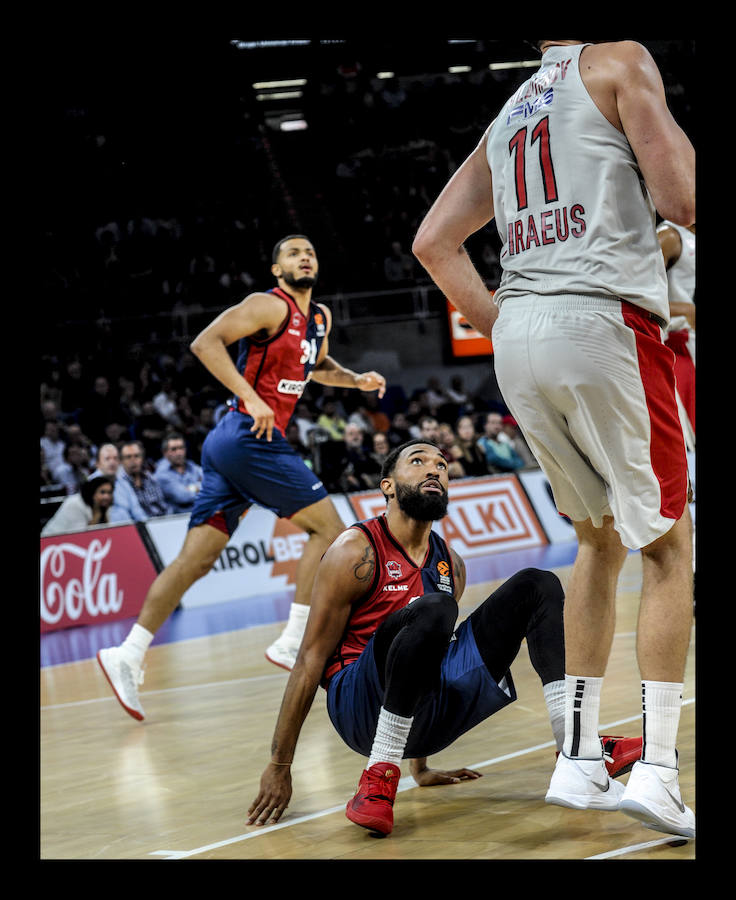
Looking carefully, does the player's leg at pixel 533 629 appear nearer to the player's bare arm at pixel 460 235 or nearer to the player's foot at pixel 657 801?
the player's foot at pixel 657 801

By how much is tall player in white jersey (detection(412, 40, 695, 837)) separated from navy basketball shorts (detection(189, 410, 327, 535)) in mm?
2788

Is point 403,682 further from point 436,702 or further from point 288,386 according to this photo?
point 288,386

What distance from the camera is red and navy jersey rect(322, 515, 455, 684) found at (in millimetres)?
3436

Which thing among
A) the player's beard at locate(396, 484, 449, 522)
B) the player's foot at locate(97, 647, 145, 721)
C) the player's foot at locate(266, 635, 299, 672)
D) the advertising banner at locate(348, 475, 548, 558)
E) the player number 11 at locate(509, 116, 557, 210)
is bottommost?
the advertising banner at locate(348, 475, 548, 558)

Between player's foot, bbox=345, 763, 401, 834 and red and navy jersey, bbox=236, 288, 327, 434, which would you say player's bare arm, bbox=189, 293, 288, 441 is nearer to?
red and navy jersey, bbox=236, 288, 327, 434

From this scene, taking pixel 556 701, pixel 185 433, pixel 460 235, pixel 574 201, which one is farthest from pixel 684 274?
pixel 185 433

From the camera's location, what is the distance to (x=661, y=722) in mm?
2535

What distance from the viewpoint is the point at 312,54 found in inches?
717

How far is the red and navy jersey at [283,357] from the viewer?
571cm

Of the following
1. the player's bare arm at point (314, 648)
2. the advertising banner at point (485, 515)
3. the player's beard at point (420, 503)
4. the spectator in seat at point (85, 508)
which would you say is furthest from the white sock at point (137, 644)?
the advertising banner at point (485, 515)

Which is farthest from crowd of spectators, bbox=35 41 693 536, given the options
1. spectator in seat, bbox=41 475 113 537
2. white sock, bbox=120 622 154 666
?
white sock, bbox=120 622 154 666

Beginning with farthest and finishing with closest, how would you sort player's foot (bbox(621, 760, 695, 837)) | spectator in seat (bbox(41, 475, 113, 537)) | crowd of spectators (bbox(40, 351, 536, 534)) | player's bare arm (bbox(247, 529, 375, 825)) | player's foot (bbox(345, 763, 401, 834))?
crowd of spectators (bbox(40, 351, 536, 534)), spectator in seat (bbox(41, 475, 113, 537)), player's bare arm (bbox(247, 529, 375, 825)), player's foot (bbox(345, 763, 401, 834)), player's foot (bbox(621, 760, 695, 837))

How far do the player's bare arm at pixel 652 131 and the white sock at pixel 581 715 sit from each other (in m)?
1.21
